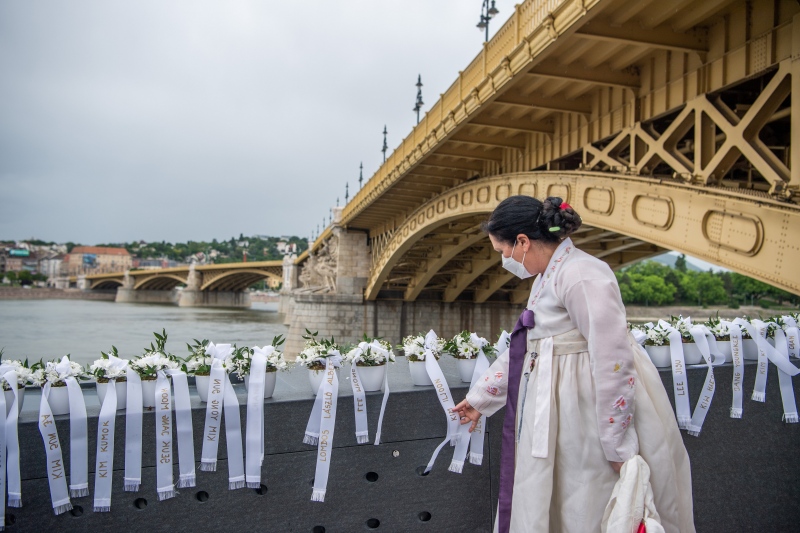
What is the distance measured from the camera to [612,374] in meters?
2.20

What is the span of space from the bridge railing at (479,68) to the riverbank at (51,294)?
72.7 meters

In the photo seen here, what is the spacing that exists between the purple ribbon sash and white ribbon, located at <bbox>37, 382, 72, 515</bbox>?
2.00 metres

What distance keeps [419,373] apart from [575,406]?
1.25 metres

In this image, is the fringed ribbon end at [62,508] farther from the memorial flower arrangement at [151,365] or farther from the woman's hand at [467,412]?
the woman's hand at [467,412]

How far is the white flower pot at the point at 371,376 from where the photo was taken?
3.32m

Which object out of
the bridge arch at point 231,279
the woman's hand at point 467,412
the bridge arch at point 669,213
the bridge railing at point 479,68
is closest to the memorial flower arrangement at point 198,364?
the woman's hand at point 467,412

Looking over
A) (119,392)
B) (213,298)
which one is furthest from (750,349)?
(213,298)

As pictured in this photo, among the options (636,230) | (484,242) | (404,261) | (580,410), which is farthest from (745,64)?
(404,261)

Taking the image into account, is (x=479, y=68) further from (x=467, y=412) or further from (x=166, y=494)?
(x=166, y=494)

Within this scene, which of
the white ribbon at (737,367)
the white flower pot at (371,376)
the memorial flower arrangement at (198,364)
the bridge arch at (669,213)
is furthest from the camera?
the bridge arch at (669,213)

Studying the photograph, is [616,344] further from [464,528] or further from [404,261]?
[404,261]

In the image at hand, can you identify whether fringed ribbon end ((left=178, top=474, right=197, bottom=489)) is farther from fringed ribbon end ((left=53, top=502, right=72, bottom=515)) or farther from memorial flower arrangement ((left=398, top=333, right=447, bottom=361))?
memorial flower arrangement ((left=398, top=333, right=447, bottom=361))

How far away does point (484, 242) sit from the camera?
72.9ft

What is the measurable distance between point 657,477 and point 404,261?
22.9m
